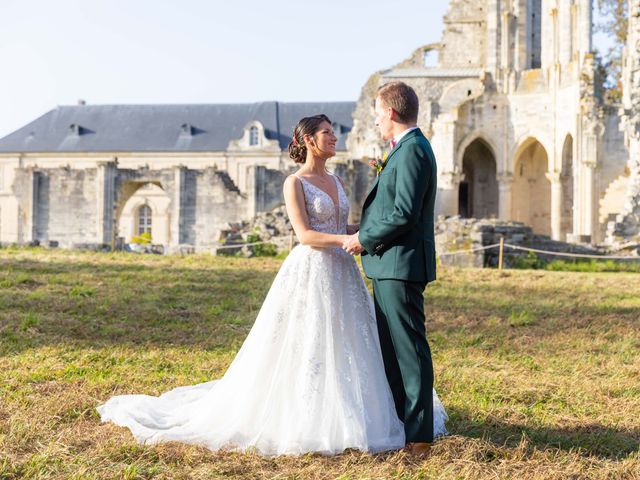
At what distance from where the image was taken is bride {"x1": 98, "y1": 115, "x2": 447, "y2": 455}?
3.59m

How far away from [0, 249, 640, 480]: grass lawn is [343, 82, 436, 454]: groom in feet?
0.99

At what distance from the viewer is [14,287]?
9641 mm

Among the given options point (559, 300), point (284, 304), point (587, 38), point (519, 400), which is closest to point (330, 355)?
point (284, 304)

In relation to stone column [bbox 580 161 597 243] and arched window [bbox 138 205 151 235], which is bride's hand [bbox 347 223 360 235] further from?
arched window [bbox 138 205 151 235]

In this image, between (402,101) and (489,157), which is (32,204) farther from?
(402,101)

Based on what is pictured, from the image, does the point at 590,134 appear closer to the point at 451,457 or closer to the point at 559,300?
the point at 559,300

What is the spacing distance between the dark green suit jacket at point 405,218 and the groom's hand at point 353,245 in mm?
74

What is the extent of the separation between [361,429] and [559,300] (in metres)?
6.68

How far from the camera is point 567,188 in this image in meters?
25.9

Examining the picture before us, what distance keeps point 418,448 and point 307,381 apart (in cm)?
62

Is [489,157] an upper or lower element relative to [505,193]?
upper

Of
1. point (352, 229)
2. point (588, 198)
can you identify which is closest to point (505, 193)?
point (588, 198)

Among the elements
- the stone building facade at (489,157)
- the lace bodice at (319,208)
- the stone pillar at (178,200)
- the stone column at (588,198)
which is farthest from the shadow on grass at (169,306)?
the stone pillar at (178,200)

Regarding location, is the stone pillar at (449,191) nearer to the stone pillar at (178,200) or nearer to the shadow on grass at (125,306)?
the stone pillar at (178,200)
